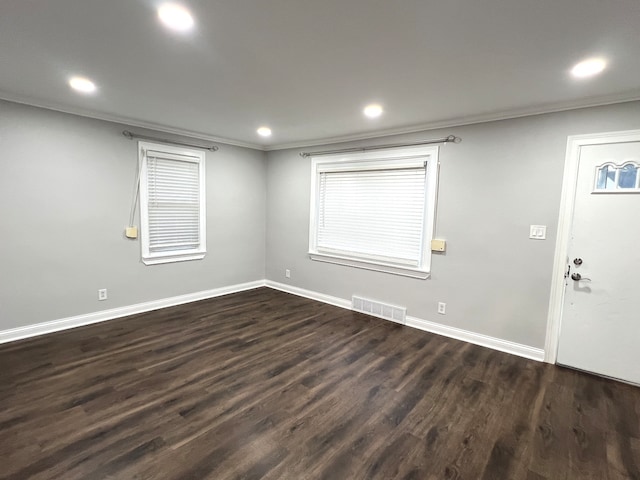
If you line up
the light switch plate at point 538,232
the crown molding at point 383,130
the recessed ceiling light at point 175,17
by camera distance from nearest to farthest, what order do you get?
the recessed ceiling light at point 175,17
the crown molding at point 383,130
the light switch plate at point 538,232

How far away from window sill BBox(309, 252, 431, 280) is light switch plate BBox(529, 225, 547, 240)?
113 cm

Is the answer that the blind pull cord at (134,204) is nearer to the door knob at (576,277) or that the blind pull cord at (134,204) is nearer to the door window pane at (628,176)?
the door knob at (576,277)

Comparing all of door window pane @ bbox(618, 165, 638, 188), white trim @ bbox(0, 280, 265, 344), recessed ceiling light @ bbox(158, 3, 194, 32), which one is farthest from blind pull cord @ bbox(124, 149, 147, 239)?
door window pane @ bbox(618, 165, 638, 188)

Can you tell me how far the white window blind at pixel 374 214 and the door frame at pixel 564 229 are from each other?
4.36 feet

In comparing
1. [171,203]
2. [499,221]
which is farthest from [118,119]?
[499,221]

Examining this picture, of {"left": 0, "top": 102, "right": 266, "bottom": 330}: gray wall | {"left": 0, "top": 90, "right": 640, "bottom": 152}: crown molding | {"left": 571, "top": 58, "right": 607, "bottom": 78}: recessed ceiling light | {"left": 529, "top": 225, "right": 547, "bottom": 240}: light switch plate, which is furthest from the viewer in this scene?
{"left": 0, "top": 102, "right": 266, "bottom": 330}: gray wall

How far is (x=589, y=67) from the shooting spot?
2.09 meters

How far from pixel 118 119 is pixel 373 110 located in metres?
2.93

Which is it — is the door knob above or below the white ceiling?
below

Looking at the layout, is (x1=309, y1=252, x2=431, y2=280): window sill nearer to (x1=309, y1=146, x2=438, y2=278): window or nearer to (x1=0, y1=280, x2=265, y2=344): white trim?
(x1=309, y1=146, x2=438, y2=278): window

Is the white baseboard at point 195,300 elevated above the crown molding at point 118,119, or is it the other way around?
the crown molding at point 118,119

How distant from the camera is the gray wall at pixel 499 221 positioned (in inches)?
116

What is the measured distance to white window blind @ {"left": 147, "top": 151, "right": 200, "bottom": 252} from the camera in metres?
4.13

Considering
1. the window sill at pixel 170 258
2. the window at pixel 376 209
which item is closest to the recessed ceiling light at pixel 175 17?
the window at pixel 376 209
